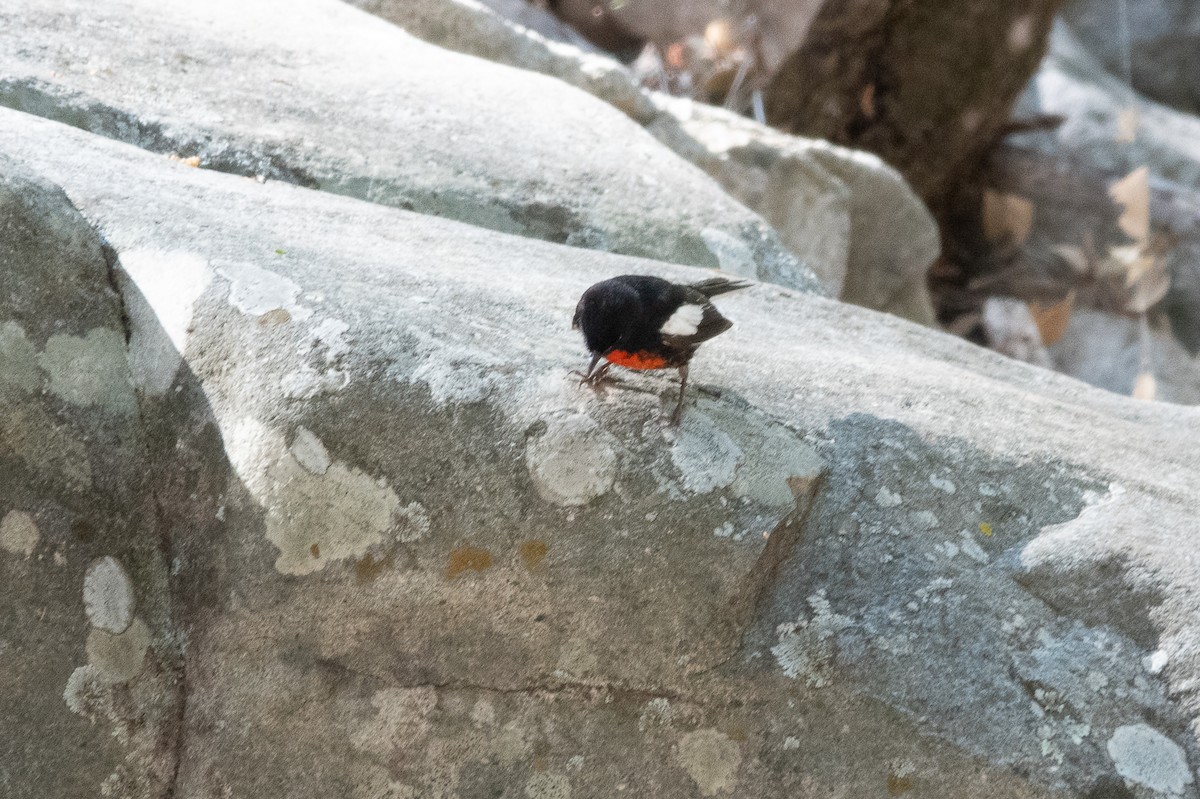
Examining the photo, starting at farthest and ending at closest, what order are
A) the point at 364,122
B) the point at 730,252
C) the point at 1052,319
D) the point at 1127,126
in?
the point at 1127,126 → the point at 1052,319 → the point at 730,252 → the point at 364,122

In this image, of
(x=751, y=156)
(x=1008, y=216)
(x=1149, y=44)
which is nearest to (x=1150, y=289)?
(x=1008, y=216)

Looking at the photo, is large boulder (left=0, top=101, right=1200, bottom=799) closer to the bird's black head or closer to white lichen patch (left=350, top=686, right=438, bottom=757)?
white lichen patch (left=350, top=686, right=438, bottom=757)

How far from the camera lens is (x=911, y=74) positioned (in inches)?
322

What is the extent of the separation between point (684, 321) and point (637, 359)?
0.15m

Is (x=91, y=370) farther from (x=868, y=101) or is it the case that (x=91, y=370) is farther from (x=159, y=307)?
(x=868, y=101)

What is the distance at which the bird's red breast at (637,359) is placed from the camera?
224 centimetres

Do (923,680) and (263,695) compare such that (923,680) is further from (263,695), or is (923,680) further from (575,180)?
(575,180)

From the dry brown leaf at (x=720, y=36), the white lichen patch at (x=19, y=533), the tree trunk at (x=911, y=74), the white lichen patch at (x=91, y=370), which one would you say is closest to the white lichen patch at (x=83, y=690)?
the white lichen patch at (x=19, y=533)

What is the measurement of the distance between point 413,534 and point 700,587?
593 mm

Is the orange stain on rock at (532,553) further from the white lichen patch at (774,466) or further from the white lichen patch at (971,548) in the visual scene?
the white lichen patch at (971,548)

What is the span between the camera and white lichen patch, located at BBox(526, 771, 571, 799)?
6.42 ft

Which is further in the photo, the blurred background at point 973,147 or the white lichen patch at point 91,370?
the blurred background at point 973,147

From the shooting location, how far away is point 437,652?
2002 millimetres

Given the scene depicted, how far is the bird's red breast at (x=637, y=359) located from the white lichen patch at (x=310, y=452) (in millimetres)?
664
